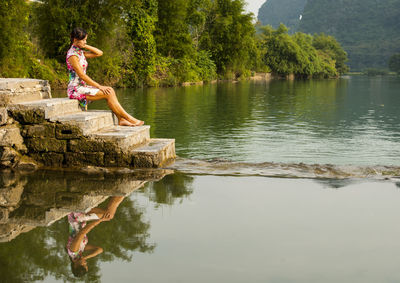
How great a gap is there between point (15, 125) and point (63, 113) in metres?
0.73

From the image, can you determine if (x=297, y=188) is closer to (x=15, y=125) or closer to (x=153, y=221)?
(x=153, y=221)

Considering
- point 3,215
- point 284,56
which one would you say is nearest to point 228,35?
point 284,56

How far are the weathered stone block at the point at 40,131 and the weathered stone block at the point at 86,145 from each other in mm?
340

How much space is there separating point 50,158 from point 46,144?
0.21 meters

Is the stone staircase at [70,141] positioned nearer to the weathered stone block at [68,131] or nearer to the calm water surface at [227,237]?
the weathered stone block at [68,131]

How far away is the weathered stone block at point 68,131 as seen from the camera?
7.72m

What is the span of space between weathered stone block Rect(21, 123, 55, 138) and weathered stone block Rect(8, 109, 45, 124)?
8 cm

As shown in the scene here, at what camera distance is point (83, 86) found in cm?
881

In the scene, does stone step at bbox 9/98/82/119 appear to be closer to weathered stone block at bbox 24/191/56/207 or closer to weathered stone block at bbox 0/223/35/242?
weathered stone block at bbox 24/191/56/207

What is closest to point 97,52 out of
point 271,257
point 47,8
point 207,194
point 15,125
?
point 15,125

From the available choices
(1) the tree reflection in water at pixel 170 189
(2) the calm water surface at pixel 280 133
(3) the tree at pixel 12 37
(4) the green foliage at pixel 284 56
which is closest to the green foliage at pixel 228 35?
(4) the green foliage at pixel 284 56

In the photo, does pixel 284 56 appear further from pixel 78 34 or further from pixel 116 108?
pixel 78 34

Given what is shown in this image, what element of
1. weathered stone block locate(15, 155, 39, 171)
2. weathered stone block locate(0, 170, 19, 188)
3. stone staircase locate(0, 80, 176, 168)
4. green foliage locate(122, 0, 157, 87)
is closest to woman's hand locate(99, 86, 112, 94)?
stone staircase locate(0, 80, 176, 168)

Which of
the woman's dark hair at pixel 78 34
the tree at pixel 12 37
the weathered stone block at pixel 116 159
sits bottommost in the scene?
the weathered stone block at pixel 116 159
